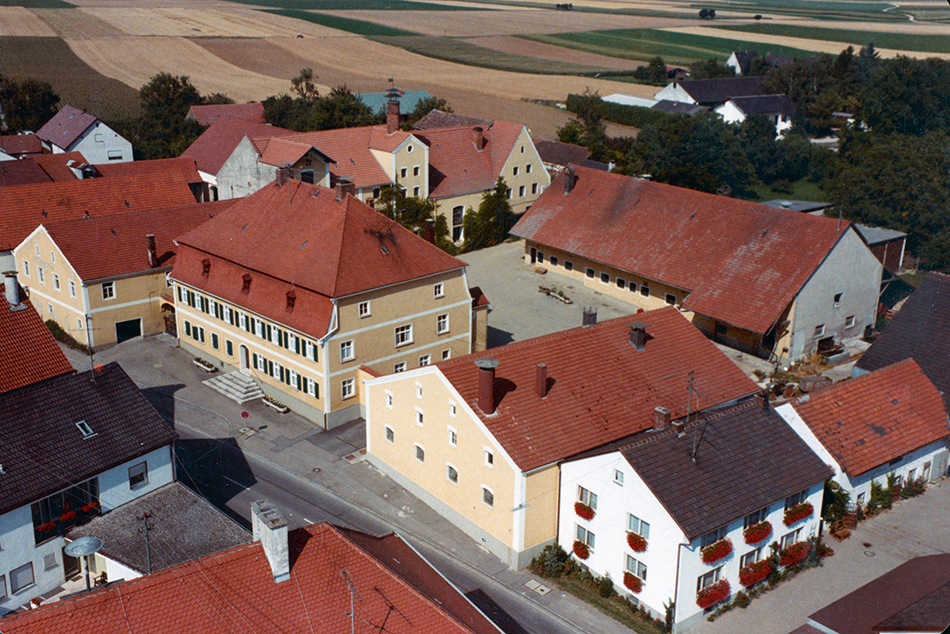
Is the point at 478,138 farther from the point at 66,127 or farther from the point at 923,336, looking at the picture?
the point at 923,336

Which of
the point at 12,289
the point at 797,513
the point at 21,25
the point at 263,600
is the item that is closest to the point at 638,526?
the point at 797,513

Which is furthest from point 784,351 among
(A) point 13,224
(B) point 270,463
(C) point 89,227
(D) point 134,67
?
(D) point 134,67

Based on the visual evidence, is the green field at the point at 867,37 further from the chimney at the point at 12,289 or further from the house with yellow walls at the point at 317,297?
the chimney at the point at 12,289

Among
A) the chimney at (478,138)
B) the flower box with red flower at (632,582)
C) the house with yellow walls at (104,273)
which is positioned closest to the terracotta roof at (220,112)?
the chimney at (478,138)

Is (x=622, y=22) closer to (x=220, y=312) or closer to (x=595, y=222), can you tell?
(x=595, y=222)

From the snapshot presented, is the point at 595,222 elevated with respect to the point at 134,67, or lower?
lower

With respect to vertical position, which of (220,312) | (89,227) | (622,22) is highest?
(622,22)
